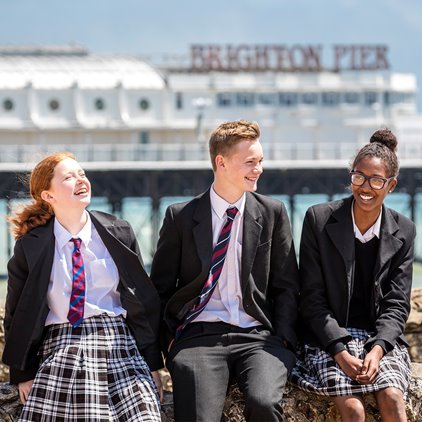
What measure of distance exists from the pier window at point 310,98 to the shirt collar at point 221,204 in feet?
186

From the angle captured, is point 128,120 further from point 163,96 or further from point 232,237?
point 232,237

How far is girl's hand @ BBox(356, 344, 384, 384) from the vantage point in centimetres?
527

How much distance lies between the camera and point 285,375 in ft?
17.5

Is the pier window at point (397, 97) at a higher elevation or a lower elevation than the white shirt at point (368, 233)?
higher

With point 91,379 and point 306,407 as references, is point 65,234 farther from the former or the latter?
point 306,407

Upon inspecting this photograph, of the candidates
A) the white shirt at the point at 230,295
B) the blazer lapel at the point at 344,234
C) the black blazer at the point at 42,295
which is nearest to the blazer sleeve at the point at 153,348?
the black blazer at the point at 42,295

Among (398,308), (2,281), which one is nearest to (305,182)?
(2,281)

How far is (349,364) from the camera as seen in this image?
5.35 metres

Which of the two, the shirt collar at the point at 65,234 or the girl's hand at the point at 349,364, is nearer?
the girl's hand at the point at 349,364

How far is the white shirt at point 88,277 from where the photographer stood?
5.40 m

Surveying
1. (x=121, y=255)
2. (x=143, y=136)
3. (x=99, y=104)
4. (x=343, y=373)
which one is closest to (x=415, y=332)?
(x=343, y=373)

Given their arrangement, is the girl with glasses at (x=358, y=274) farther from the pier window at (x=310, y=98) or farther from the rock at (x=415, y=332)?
the pier window at (x=310, y=98)

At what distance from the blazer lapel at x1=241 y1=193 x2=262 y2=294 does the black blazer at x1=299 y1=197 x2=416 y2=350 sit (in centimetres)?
30

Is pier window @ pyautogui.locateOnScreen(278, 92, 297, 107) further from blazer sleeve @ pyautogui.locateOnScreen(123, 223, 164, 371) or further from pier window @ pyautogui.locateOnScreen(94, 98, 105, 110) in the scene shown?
blazer sleeve @ pyautogui.locateOnScreen(123, 223, 164, 371)
